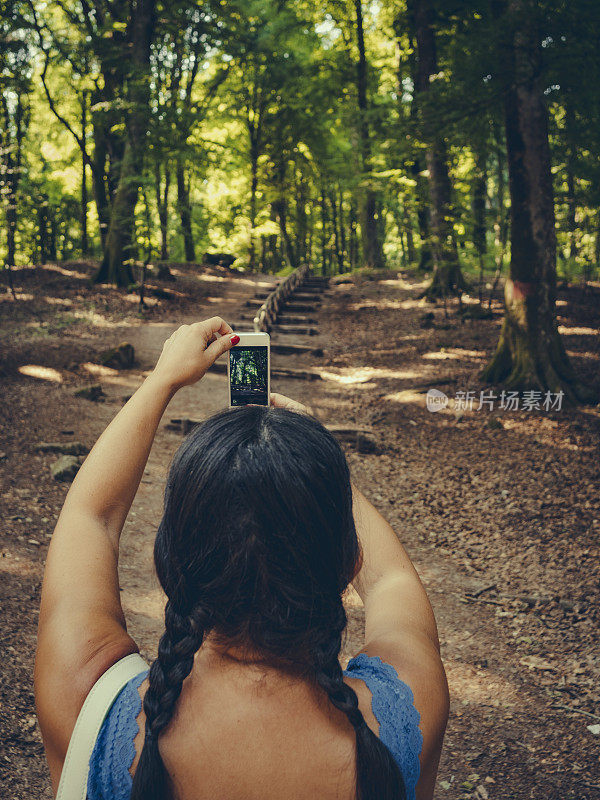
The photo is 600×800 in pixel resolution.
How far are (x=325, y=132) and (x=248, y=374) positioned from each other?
87.4ft

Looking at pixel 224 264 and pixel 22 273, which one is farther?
pixel 224 264

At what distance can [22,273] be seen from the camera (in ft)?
59.9

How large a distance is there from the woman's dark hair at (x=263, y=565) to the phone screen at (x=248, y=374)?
2.94 ft

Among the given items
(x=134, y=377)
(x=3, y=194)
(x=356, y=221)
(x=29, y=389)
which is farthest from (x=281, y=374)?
(x=356, y=221)

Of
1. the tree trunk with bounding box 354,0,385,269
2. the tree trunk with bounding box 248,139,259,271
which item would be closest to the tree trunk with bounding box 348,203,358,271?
the tree trunk with bounding box 248,139,259,271

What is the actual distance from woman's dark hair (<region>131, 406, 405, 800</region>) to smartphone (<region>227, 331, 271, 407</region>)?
2.95 feet

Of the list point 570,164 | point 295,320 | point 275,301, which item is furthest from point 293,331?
point 570,164

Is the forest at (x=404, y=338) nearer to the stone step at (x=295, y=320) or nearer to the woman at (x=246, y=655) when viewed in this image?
the stone step at (x=295, y=320)

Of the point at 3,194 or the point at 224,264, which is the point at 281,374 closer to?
the point at 3,194

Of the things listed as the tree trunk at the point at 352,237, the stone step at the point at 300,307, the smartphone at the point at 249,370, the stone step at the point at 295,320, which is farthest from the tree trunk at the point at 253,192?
the smartphone at the point at 249,370

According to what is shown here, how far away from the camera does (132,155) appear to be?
15.5 m

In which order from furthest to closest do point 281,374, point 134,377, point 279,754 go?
point 281,374 → point 134,377 → point 279,754

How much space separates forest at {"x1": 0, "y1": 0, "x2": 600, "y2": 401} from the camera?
28.2 ft

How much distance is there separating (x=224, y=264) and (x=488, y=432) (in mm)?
18928
